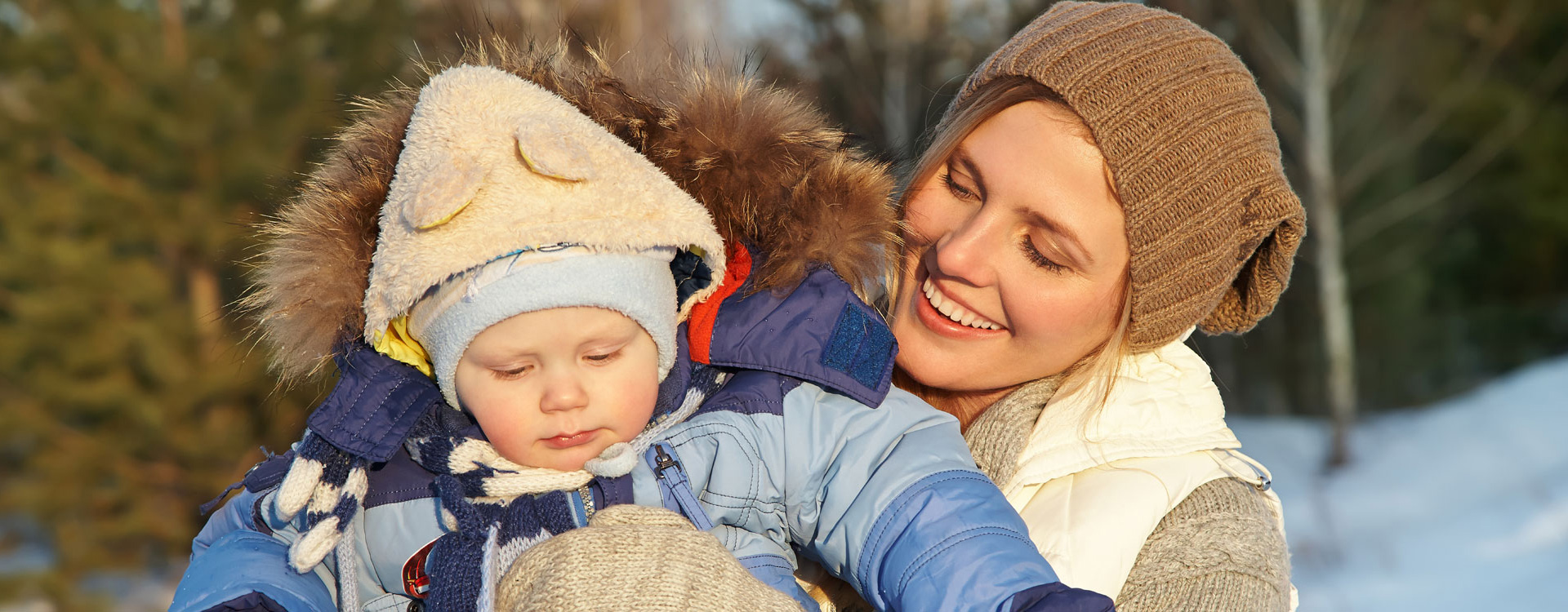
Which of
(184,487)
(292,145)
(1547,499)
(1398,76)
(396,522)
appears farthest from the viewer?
(1398,76)

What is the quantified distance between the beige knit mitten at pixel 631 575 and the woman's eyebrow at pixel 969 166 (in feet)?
2.87

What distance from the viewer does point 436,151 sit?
1648mm

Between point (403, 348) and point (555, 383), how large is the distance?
1.12 feet

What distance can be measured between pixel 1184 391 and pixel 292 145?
17.6ft

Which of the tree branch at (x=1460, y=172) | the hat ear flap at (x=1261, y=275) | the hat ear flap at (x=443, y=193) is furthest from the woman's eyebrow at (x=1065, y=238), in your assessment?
the tree branch at (x=1460, y=172)

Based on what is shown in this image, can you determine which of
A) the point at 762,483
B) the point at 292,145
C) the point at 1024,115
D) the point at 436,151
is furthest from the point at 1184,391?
the point at 292,145

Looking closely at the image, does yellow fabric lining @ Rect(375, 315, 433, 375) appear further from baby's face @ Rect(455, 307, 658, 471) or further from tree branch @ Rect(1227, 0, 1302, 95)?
tree branch @ Rect(1227, 0, 1302, 95)

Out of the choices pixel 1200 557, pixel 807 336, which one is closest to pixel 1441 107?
pixel 1200 557

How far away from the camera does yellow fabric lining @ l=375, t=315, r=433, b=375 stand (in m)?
1.81

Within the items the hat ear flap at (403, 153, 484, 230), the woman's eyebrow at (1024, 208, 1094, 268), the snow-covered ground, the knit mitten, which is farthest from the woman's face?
the snow-covered ground

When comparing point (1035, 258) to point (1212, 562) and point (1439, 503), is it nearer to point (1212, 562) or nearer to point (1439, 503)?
point (1212, 562)

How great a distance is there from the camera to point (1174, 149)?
6.24 feet

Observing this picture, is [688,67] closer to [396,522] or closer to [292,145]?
[396,522]

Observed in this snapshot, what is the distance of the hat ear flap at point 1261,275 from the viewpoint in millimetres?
1980
